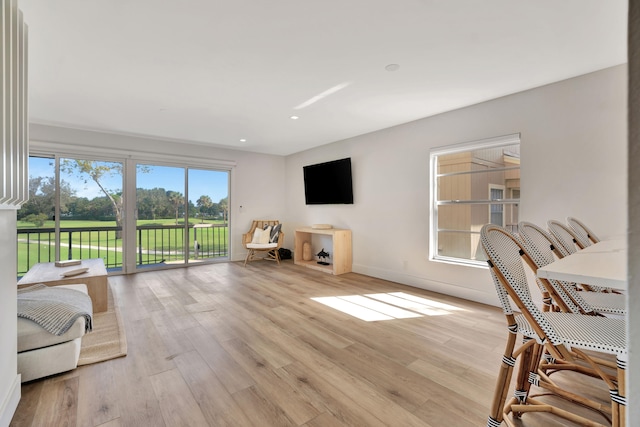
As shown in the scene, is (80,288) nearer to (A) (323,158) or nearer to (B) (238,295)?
(B) (238,295)

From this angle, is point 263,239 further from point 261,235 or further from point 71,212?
point 71,212

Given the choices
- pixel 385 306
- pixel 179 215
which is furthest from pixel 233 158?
pixel 385 306

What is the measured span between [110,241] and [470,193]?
18.8 ft

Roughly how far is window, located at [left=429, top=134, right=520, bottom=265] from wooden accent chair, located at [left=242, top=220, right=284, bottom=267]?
9.93 feet

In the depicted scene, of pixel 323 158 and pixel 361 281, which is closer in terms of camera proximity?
pixel 361 281

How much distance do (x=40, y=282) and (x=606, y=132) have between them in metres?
5.46

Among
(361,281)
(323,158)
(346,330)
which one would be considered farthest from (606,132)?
(323,158)

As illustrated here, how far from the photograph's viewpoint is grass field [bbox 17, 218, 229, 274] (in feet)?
14.2

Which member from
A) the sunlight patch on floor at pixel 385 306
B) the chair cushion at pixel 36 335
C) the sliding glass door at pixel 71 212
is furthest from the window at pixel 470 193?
the sliding glass door at pixel 71 212

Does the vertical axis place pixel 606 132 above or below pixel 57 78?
below

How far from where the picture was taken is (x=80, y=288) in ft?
8.92

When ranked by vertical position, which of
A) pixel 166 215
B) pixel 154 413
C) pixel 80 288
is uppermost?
pixel 166 215

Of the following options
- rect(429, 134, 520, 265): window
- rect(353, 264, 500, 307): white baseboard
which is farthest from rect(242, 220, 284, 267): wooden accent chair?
rect(429, 134, 520, 265): window

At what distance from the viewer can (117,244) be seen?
4.86 metres
